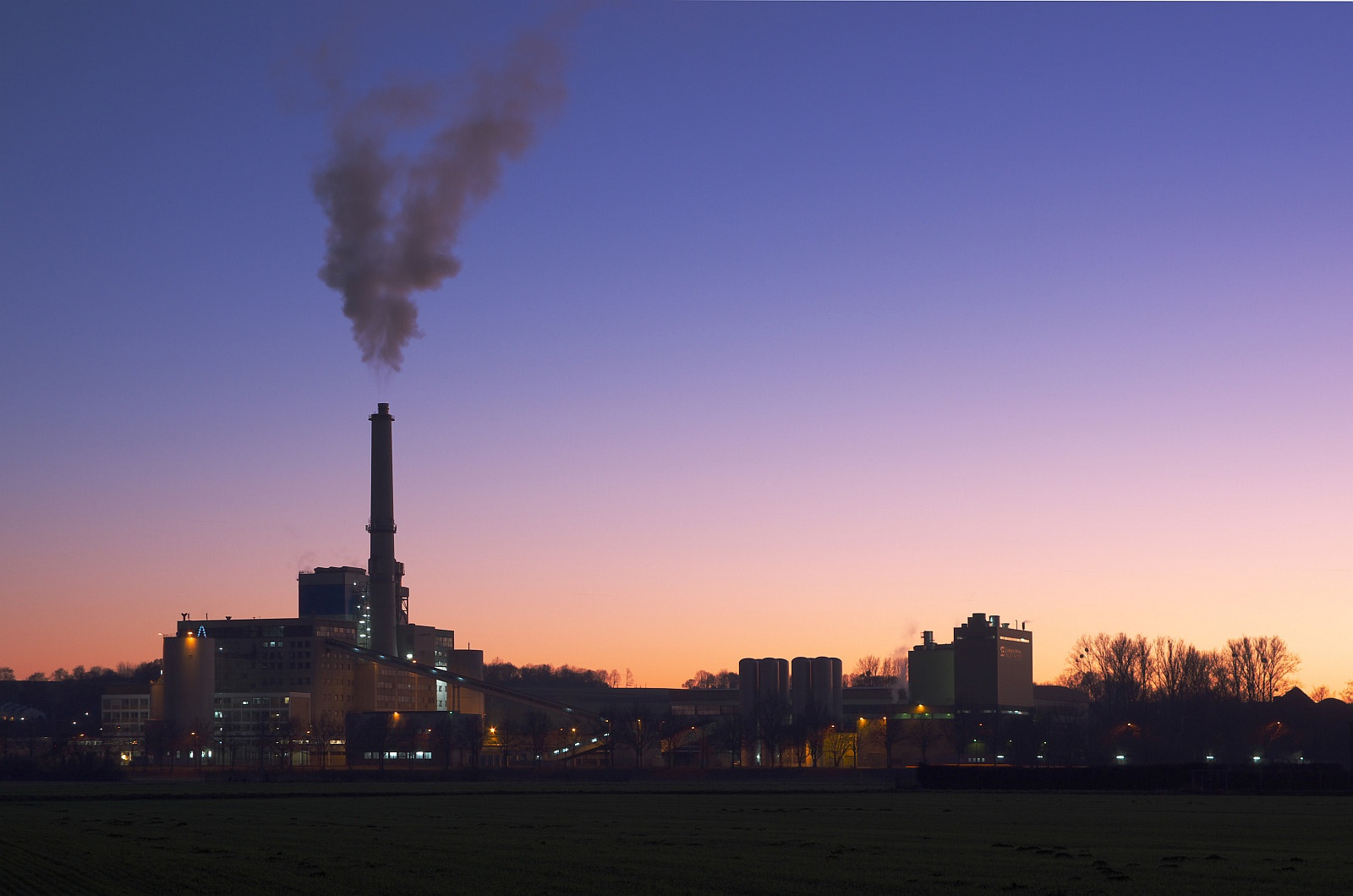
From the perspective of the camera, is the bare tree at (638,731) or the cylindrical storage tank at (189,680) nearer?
the bare tree at (638,731)

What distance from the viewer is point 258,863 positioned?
33.3m

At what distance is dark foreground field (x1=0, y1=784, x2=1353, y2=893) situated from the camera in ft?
94.6

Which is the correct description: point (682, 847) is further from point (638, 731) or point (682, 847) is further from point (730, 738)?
point (730, 738)

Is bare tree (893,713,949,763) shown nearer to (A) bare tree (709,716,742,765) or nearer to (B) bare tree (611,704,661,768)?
(A) bare tree (709,716,742,765)

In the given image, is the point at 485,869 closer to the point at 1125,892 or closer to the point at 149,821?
the point at 1125,892

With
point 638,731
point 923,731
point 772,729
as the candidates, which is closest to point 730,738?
point 772,729

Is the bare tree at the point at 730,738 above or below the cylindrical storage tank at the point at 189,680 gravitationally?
below

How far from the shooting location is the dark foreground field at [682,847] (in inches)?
1136

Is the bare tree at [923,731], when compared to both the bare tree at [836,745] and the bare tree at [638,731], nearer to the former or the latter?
the bare tree at [836,745]

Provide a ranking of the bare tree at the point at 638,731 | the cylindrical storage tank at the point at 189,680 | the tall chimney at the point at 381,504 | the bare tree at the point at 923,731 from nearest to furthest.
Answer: the tall chimney at the point at 381,504 → the bare tree at the point at 638,731 → the bare tree at the point at 923,731 → the cylindrical storage tank at the point at 189,680

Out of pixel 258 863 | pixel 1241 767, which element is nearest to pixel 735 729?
pixel 1241 767

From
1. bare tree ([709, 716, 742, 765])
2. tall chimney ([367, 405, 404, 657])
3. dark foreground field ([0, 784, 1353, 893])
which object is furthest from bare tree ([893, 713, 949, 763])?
dark foreground field ([0, 784, 1353, 893])

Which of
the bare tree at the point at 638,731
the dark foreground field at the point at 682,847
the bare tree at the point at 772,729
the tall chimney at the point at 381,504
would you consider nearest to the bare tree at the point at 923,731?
the bare tree at the point at 772,729

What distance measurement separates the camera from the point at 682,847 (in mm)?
38031
